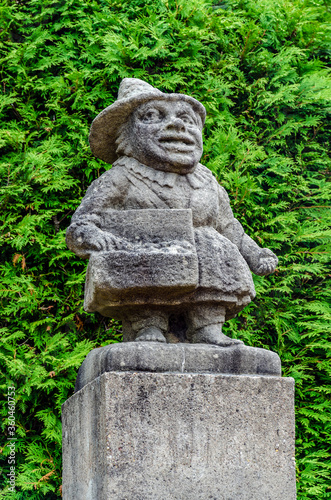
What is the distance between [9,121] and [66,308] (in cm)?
163

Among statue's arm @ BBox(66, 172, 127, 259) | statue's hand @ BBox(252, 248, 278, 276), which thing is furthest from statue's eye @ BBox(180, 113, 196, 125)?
statue's hand @ BBox(252, 248, 278, 276)

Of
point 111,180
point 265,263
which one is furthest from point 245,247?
point 111,180

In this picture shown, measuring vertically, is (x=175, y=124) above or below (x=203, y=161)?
above

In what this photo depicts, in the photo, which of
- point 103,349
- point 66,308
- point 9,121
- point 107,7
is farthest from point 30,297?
point 107,7

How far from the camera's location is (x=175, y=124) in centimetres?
331

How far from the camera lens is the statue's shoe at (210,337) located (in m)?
3.10

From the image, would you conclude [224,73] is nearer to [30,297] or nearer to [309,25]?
[309,25]

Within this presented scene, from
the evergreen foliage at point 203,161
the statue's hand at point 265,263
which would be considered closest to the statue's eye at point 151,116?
the statue's hand at point 265,263

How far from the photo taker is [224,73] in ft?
18.7

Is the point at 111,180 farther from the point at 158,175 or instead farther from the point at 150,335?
the point at 150,335

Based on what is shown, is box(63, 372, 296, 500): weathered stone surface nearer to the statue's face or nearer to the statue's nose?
the statue's face

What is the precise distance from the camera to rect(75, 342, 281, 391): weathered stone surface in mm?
2824

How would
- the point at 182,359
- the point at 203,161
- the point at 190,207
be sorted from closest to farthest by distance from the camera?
the point at 182,359, the point at 190,207, the point at 203,161

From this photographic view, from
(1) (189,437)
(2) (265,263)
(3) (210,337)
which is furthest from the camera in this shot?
(2) (265,263)
